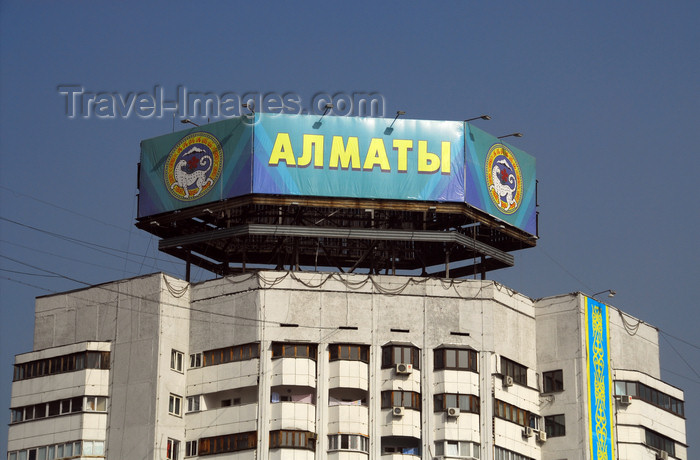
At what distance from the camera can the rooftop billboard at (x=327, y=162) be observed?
108 m

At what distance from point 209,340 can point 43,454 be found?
13.5 meters

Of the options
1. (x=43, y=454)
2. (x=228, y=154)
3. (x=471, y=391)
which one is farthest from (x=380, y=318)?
(x=43, y=454)

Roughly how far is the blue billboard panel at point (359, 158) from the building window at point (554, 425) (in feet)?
54.5

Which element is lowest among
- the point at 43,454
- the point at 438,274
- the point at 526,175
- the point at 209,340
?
the point at 43,454

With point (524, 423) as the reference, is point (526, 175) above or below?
above

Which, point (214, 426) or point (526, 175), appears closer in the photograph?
point (214, 426)

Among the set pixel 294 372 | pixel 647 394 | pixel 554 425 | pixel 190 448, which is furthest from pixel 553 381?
Answer: pixel 190 448

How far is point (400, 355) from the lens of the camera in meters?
104

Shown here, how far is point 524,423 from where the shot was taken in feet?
352

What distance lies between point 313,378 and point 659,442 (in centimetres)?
2595

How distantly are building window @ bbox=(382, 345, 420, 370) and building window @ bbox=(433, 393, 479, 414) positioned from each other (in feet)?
8.60

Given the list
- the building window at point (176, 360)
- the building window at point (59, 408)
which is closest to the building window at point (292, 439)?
the building window at point (176, 360)

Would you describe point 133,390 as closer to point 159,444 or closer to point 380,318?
point 159,444

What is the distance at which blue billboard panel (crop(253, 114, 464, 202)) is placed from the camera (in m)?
108
